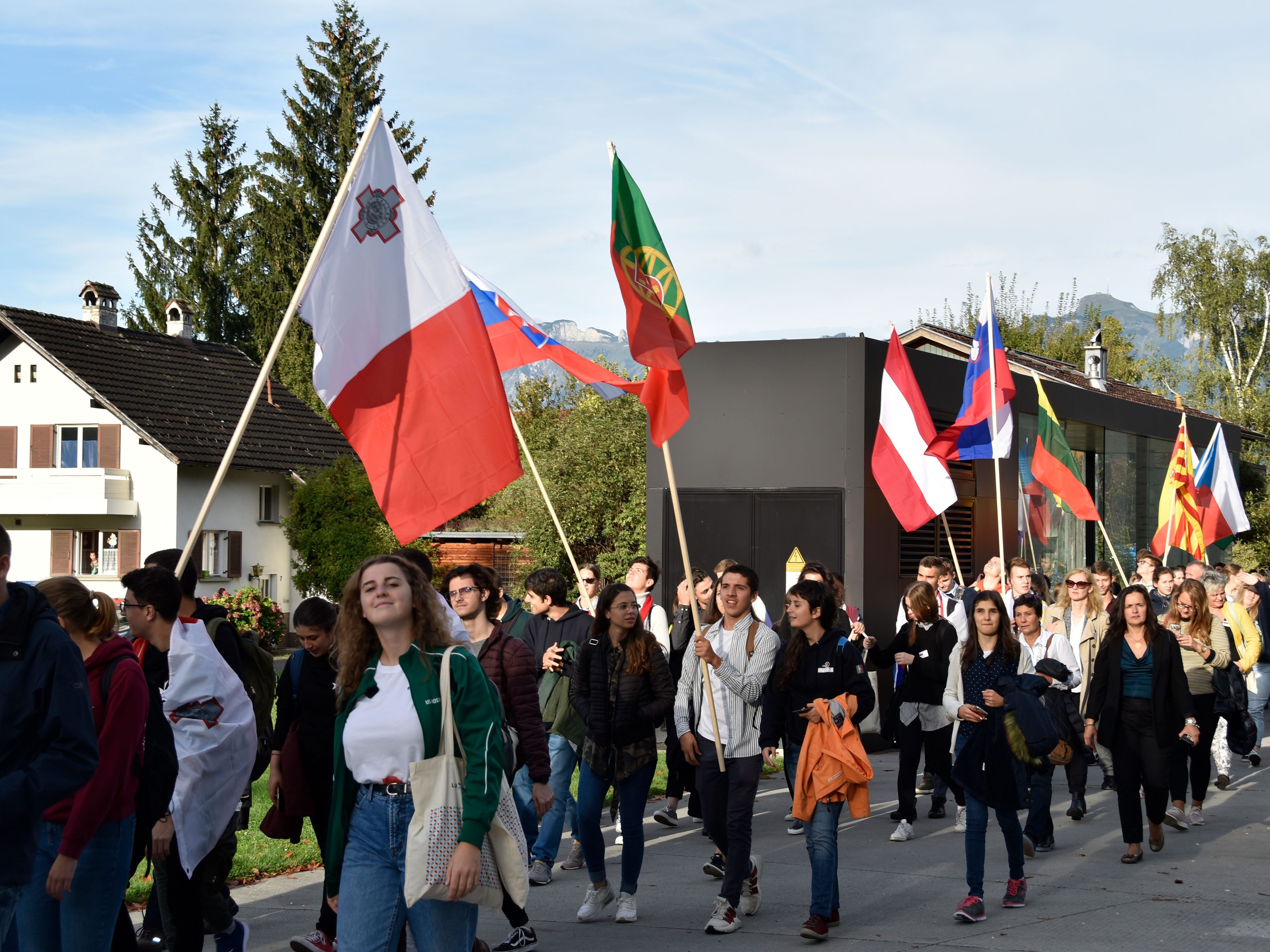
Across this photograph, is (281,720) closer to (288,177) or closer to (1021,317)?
(288,177)

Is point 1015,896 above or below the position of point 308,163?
below

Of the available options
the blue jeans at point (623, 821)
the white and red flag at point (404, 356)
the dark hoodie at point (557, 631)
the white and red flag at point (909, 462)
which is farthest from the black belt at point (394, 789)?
the white and red flag at point (909, 462)

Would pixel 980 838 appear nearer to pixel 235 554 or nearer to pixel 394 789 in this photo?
pixel 394 789

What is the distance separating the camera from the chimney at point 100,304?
141 ft

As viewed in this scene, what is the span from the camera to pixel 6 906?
4.01 metres

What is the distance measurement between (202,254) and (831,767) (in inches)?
1974

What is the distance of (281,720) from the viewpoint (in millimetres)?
6422

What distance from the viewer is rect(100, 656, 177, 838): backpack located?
194 inches

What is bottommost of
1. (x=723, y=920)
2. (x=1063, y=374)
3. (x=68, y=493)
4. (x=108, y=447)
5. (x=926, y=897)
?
(x=926, y=897)

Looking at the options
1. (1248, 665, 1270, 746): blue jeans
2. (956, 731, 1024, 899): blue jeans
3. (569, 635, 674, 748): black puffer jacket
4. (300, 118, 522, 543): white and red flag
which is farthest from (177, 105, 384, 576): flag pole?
(1248, 665, 1270, 746): blue jeans

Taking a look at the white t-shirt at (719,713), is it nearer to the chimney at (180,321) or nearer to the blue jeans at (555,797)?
the blue jeans at (555,797)

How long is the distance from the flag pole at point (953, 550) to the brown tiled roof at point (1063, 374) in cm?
737

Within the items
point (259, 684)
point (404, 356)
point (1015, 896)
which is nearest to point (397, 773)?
point (259, 684)

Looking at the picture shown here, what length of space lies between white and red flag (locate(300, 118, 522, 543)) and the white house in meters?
32.8
